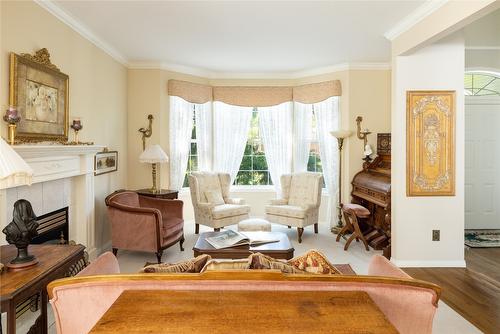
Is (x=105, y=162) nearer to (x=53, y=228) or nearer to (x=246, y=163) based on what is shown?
(x=53, y=228)

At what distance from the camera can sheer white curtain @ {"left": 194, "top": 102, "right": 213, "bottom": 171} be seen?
6.15 m

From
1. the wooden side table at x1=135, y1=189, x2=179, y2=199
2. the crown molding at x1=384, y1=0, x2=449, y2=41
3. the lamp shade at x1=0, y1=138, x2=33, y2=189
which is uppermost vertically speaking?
the crown molding at x1=384, y1=0, x2=449, y2=41

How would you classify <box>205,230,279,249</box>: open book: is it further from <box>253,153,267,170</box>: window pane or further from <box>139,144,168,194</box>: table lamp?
<box>253,153,267,170</box>: window pane

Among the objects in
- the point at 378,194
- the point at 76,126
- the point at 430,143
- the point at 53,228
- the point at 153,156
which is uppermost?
the point at 76,126

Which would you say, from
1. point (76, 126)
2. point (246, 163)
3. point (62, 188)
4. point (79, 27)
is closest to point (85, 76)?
Answer: point (79, 27)

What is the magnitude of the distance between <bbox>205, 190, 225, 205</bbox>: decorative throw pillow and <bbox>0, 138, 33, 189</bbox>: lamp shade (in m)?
3.70

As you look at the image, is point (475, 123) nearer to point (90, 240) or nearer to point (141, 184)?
point (141, 184)

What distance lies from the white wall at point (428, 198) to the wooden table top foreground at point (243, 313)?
9.20 feet

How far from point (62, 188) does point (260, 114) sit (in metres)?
3.72

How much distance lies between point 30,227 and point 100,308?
0.77 m

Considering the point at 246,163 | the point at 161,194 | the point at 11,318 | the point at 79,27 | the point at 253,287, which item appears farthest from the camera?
the point at 246,163

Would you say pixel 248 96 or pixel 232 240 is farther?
pixel 248 96

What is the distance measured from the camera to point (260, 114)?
20.9ft

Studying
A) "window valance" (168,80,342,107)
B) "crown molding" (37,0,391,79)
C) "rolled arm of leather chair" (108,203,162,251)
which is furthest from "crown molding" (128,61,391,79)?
"rolled arm of leather chair" (108,203,162,251)
